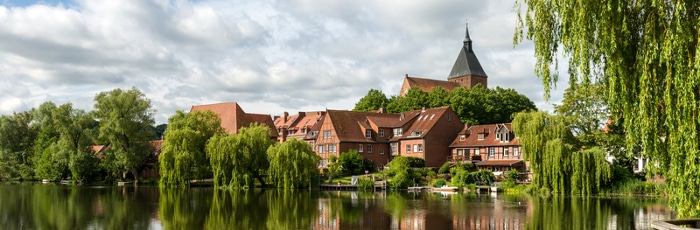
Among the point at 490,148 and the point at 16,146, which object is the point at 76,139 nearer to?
the point at 16,146

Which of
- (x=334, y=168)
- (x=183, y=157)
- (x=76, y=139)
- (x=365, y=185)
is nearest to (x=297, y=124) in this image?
(x=334, y=168)

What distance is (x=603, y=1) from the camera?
47.1 feet

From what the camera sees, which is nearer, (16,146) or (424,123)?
(424,123)

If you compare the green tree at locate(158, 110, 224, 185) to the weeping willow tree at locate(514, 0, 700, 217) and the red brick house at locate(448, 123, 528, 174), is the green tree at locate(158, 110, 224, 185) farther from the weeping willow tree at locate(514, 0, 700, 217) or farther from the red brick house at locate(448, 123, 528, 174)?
the weeping willow tree at locate(514, 0, 700, 217)

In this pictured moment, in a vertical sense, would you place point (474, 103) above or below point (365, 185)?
above

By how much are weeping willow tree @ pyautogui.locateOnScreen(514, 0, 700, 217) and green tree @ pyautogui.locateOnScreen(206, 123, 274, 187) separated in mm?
38858

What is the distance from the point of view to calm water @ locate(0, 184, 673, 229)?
25.4 metres

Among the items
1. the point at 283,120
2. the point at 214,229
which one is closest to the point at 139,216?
the point at 214,229

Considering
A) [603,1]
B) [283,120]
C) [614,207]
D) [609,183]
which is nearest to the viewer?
[603,1]

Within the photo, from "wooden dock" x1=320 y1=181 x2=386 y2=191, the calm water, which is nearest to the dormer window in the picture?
"wooden dock" x1=320 y1=181 x2=386 y2=191

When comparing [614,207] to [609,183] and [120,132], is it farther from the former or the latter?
[120,132]

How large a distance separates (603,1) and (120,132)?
5554 cm

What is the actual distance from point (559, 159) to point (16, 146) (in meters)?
61.7

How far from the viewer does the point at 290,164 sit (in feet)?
167
